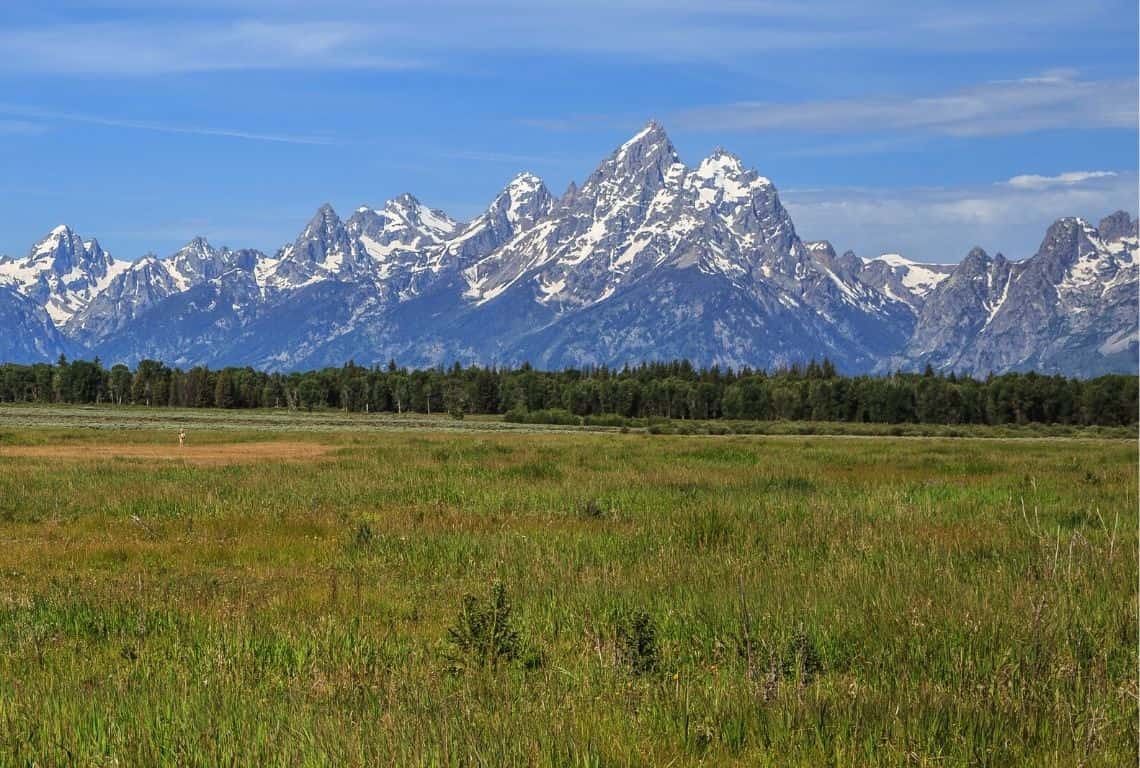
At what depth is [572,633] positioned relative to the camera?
11.5m

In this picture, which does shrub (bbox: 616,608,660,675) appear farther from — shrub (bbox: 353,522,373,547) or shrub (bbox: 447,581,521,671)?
shrub (bbox: 353,522,373,547)

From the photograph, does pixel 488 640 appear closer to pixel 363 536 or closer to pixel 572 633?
pixel 572 633

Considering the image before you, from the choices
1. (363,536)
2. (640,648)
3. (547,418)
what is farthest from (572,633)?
(547,418)

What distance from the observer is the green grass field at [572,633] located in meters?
7.31

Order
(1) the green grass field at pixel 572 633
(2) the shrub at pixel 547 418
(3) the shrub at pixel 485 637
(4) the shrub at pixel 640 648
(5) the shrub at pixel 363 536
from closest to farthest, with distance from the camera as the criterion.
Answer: (1) the green grass field at pixel 572 633, (4) the shrub at pixel 640 648, (3) the shrub at pixel 485 637, (5) the shrub at pixel 363 536, (2) the shrub at pixel 547 418

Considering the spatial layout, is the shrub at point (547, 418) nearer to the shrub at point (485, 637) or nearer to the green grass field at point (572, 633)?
the green grass field at point (572, 633)

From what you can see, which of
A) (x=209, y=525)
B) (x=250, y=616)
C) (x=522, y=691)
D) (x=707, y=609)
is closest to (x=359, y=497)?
(x=209, y=525)

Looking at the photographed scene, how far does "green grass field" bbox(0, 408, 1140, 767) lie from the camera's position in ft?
24.0

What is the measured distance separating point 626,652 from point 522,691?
151 centimetres

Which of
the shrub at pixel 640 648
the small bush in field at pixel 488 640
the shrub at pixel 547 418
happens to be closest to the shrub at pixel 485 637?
the small bush in field at pixel 488 640

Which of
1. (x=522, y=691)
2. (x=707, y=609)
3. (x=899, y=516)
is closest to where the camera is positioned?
(x=522, y=691)

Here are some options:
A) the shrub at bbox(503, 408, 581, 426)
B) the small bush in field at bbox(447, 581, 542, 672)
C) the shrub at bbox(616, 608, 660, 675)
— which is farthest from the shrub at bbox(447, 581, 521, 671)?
the shrub at bbox(503, 408, 581, 426)

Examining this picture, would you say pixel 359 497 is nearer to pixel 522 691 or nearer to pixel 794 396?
pixel 522 691

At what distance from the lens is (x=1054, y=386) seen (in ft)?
589
